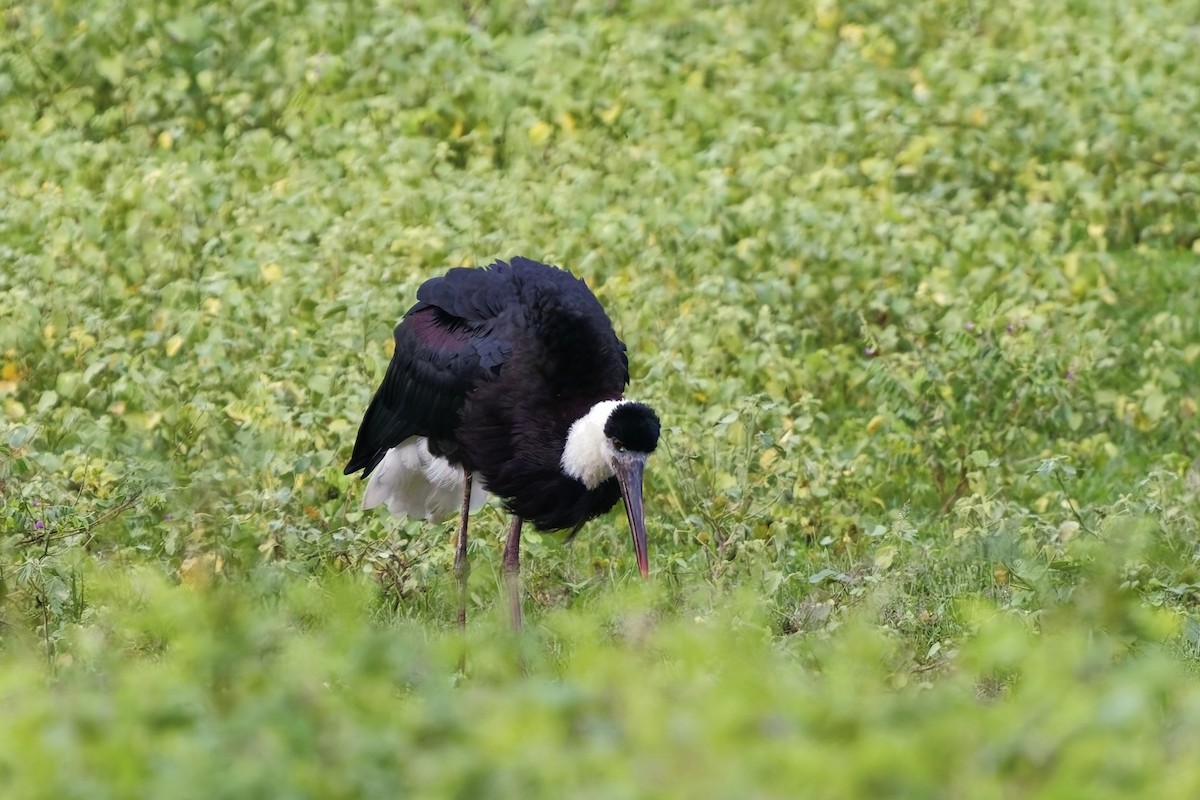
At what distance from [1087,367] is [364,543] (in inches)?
111

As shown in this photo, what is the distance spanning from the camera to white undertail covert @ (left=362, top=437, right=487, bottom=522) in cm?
630

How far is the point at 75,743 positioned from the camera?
9.16ft

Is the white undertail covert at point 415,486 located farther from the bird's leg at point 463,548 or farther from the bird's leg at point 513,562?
the bird's leg at point 513,562

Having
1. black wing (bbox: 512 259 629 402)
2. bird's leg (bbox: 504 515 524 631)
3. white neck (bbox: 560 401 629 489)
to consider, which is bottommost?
bird's leg (bbox: 504 515 524 631)

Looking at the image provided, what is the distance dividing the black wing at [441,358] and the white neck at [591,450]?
1.16 ft

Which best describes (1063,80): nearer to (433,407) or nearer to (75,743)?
(433,407)

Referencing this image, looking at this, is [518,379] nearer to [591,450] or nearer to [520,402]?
[520,402]

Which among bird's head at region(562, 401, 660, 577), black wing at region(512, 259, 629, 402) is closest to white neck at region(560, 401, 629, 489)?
bird's head at region(562, 401, 660, 577)

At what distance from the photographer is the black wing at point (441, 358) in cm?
589

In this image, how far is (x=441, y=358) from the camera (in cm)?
597

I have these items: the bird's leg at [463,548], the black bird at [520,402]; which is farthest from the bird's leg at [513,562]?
the bird's leg at [463,548]

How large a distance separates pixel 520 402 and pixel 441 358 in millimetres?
352

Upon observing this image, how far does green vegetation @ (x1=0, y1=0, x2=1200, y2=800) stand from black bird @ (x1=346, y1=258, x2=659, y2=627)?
295 millimetres

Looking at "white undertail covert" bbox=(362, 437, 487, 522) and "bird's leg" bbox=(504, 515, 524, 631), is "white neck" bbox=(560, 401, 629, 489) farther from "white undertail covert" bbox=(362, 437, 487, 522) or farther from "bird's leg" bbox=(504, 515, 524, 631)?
"white undertail covert" bbox=(362, 437, 487, 522)
